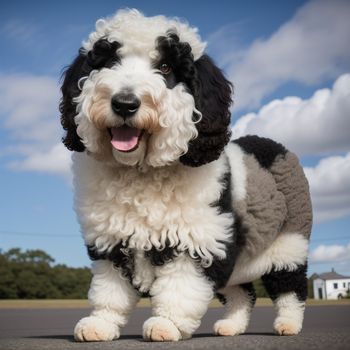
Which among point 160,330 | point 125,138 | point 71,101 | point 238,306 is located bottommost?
point 160,330

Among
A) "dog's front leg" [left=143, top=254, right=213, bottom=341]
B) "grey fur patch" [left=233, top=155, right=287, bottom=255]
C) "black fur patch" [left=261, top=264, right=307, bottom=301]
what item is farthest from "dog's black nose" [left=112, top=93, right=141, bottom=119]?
"black fur patch" [left=261, top=264, right=307, bottom=301]

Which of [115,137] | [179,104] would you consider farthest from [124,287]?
[179,104]

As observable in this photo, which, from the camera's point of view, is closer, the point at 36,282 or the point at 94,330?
the point at 94,330

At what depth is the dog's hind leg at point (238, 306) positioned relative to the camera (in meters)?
5.42

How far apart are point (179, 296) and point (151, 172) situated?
867 millimetres

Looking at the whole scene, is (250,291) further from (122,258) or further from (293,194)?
(122,258)

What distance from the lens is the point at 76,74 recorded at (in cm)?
442

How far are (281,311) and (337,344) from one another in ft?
5.10

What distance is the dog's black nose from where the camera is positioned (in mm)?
3773

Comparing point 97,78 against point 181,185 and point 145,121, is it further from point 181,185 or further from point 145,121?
point 181,185

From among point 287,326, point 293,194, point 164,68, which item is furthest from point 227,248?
point 293,194

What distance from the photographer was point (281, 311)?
17.5 ft

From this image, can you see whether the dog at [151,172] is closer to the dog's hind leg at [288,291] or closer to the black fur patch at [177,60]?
the black fur patch at [177,60]

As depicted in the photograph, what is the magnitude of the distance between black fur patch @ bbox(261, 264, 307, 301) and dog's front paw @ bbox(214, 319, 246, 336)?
1.35ft
